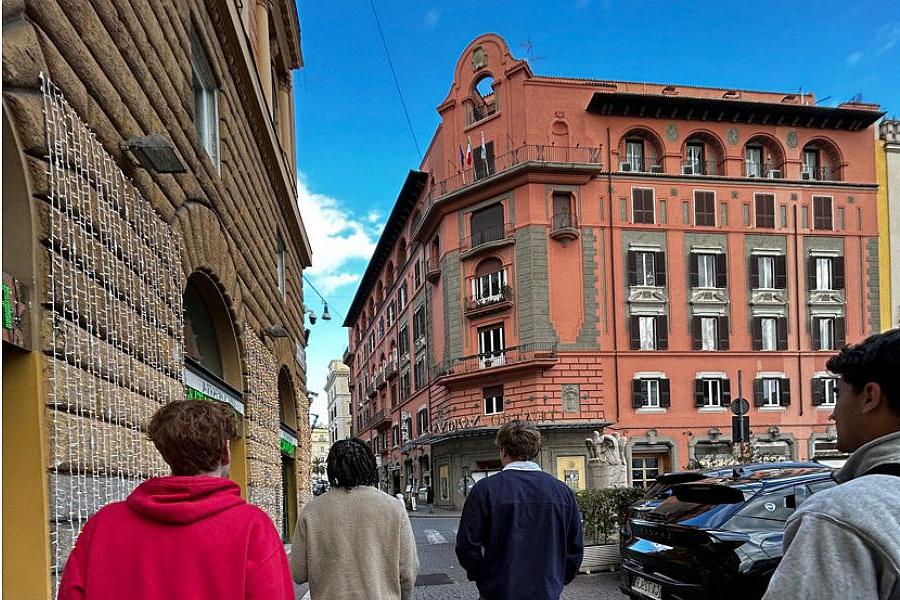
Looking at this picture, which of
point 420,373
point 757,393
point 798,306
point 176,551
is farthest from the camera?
point 420,373

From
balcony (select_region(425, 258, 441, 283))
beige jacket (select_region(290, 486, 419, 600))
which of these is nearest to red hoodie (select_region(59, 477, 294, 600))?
beige jacket (select_region(290, 486, 419, 600))

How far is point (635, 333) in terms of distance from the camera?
3169cm

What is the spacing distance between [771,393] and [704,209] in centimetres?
936

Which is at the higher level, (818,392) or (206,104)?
(206,104)

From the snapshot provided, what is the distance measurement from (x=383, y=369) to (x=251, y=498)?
4602 centimetres

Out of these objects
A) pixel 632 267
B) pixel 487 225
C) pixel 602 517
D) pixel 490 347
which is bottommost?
pixel 602 517

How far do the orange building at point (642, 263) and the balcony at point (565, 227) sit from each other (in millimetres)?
94

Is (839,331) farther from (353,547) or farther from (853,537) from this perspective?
(853,537)

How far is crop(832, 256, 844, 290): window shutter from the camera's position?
1326 inches

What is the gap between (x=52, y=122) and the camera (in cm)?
318

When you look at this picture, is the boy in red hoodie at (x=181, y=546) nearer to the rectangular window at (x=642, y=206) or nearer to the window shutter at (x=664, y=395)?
the window shutter at (x=664, y=395)

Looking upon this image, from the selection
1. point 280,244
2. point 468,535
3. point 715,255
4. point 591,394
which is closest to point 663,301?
point 715,255

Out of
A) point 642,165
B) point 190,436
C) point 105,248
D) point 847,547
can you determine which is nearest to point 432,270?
point 642,165

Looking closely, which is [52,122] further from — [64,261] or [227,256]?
[227,256]
